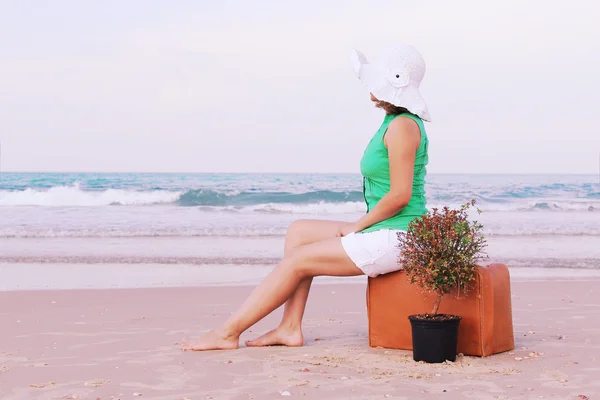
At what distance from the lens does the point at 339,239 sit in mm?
4645

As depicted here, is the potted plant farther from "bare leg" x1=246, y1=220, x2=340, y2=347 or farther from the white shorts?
"bare leg" x1=246, y1=220, x2=340, y2=347

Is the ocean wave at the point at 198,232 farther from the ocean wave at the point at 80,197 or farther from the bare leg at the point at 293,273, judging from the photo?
the bare leg at the point at 293,273

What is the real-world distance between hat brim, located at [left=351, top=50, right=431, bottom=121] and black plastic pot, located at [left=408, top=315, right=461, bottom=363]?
116cm

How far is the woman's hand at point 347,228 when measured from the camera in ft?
15.1

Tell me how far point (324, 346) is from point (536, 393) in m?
1.55

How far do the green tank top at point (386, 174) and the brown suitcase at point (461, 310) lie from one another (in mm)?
324

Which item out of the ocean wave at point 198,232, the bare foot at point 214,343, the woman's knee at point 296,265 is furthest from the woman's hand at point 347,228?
the ocean wave at point 198,232

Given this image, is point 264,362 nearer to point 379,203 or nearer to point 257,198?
point 379,203

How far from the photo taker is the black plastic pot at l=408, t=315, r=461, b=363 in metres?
4.27

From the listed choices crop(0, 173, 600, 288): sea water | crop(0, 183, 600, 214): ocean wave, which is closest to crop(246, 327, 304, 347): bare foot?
crop(0, 173, 600, 288): sea water

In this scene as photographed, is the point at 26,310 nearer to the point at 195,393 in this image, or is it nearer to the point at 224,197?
the point at 195,393

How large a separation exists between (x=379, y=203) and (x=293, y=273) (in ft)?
2.17

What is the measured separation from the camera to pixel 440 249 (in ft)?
13.8

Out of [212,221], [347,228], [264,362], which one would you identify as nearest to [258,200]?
Result: [212,221]
